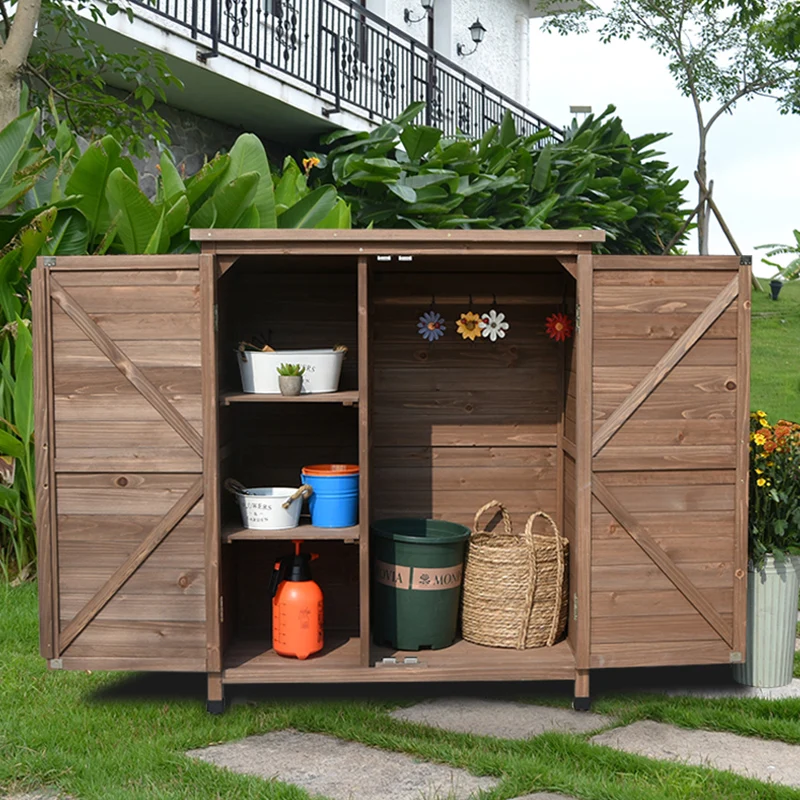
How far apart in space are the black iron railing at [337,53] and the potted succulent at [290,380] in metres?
5.35

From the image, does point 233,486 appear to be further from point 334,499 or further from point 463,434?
point 463,434

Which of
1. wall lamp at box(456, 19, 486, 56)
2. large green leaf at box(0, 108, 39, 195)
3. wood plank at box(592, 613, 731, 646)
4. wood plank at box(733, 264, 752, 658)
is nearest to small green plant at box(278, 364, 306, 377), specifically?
wood plank at box(592, 613, 731, 646)

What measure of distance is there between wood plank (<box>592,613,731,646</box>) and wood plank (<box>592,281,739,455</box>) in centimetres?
68

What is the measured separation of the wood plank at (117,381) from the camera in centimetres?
403

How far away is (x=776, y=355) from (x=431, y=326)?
1162cm

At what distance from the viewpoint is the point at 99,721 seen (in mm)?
4016

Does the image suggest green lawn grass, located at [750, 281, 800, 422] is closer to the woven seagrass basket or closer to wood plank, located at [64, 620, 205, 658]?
the woven seagrass basket

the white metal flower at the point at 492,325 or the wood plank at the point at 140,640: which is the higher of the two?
the white metal flower at the point at 492,325

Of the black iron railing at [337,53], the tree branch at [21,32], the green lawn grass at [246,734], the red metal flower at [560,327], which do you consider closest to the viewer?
the green lawn grass at [246,734]

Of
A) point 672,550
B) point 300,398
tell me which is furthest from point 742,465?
point 300,398

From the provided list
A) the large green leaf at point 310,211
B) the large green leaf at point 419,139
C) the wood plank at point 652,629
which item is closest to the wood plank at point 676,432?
the wood plank at point 652,629

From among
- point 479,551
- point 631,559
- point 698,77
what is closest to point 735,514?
point 631,559

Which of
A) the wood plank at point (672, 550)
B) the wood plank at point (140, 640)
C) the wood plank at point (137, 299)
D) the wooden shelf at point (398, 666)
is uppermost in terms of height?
the wood plank at point (137, 299)

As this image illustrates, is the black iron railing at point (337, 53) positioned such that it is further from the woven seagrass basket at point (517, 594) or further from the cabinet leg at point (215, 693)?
the cabinet leg at point (215, 693)
